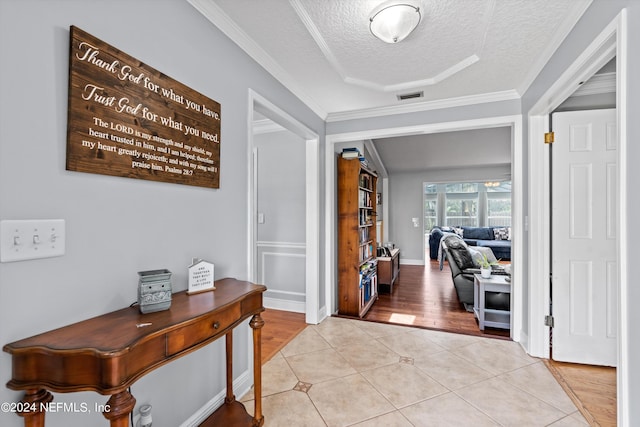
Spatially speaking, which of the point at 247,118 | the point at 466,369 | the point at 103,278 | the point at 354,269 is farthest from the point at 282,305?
the point at 103,278

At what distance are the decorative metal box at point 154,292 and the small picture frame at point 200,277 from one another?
236 millimetres

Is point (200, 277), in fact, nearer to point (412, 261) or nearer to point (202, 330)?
point (202, 330)

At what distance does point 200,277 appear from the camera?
149 centimetres

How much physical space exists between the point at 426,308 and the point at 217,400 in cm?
298

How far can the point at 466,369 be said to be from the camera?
7.41ft

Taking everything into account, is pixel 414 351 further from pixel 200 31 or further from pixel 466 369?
pixel 200 31

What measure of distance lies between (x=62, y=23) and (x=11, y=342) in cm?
108

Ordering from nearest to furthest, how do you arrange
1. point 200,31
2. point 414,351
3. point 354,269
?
point 200,31
point 414,351
point 354,269

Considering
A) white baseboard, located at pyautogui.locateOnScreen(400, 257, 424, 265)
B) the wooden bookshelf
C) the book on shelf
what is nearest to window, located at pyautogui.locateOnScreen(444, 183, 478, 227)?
white baseboard, located at pyautogui.locateOnScreen(400, 257, 424, 265)

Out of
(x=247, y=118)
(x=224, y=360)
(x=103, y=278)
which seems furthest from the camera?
(x=247, y=118)

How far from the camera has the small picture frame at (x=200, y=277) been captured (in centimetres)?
145

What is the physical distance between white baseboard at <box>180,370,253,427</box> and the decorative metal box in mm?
823

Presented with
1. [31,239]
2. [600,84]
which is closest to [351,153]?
[600,84]

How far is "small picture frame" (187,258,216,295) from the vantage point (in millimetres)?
1450
